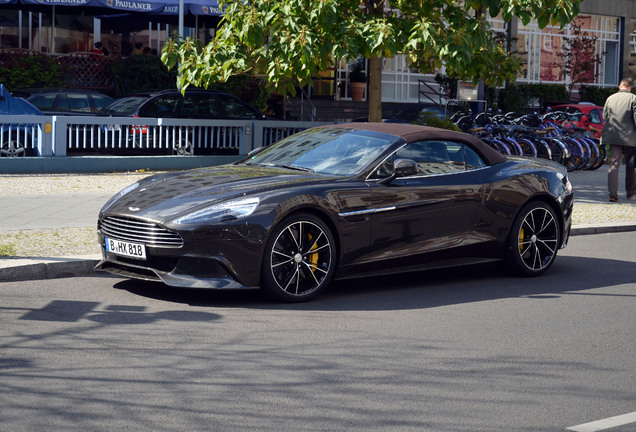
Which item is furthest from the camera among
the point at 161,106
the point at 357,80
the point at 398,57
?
the point at 398,57

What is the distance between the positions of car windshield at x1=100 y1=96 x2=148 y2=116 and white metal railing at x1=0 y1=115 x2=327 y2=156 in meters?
0.87

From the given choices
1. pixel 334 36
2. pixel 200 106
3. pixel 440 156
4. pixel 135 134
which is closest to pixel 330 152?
pixel 440 156

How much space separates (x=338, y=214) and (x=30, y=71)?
19.8 m

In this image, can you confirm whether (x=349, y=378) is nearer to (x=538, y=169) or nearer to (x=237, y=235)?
(x=237, y=235)

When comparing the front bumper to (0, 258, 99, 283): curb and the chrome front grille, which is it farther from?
(0, 258, 99, 283): curb

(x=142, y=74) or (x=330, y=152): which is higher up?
(x=142, y=74)

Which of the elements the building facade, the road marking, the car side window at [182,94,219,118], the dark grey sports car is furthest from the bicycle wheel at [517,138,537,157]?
the road marking

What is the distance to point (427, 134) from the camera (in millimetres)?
8852

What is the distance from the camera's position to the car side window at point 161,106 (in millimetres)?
18703

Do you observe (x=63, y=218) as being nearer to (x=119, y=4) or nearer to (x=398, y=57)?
(x=119, y=4)

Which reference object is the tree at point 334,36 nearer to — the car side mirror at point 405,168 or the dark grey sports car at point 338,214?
the dark grey sports car at point 338,214

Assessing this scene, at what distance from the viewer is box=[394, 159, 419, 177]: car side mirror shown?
8.21m

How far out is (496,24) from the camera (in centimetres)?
4025

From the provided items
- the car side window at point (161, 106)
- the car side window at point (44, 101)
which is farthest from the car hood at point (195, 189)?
the car side window at point (44, 101)
